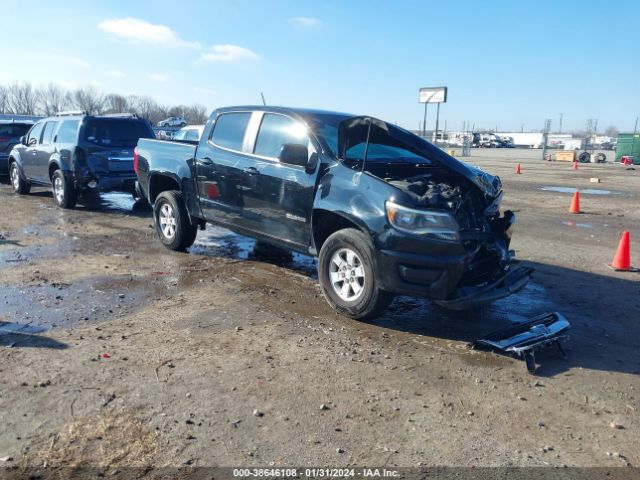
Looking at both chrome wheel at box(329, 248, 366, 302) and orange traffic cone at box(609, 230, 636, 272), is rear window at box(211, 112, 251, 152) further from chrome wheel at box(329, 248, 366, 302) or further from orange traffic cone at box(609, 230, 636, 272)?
orange traffic cone at box(609, 230, 636, 272)

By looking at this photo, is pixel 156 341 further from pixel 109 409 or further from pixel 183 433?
pixel 183 433

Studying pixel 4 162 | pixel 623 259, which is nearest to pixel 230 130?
pixel 623 259

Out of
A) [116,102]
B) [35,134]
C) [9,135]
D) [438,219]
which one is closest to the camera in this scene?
[438,219]

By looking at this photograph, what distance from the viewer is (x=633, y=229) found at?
10.5 metres

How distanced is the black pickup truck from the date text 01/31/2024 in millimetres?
1976

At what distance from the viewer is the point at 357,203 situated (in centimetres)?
487

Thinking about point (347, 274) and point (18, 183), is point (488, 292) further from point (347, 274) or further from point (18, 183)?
point (18, 183)

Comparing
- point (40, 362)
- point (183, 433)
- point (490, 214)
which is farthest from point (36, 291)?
point (490, 214)

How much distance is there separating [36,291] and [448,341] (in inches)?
171

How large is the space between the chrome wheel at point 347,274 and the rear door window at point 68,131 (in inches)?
307

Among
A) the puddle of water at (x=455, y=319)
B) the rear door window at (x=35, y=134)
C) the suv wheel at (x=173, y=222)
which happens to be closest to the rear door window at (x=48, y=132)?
the rear door window at (x=35, y=134)

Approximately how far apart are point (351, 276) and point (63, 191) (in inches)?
331

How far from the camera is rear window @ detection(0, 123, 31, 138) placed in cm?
1576

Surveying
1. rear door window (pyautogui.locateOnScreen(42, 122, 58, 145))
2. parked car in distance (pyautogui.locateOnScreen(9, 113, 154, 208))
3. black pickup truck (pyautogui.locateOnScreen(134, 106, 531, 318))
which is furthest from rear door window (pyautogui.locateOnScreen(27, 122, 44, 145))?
black pickup truck (pyautogui.locateOnScreen(134, 106, 531, 318))
